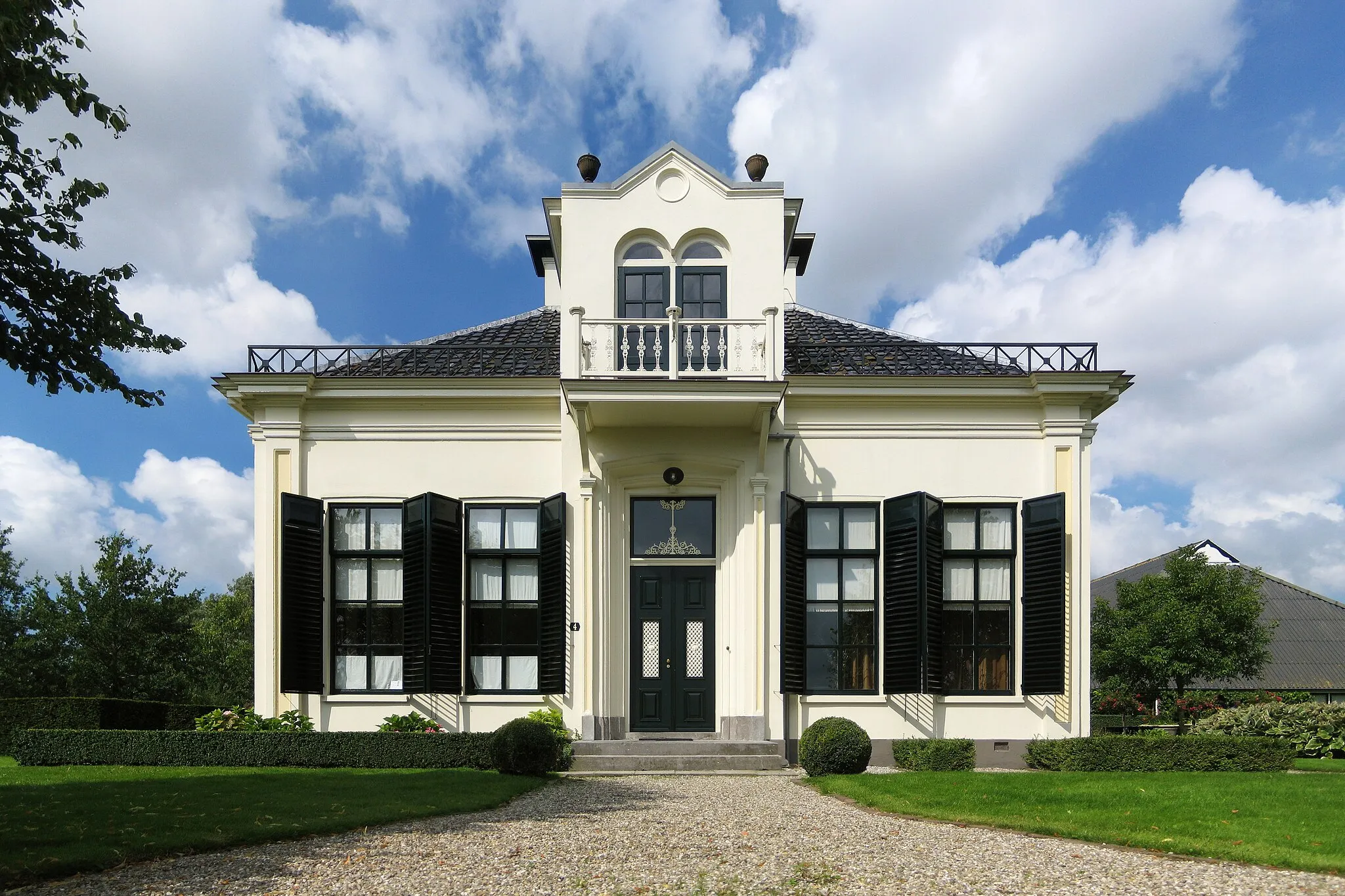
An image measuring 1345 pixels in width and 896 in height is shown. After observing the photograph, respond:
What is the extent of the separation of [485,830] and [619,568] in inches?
258

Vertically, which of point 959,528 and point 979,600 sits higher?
point 959,528

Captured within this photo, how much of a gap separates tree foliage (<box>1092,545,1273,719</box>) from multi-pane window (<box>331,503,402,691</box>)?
19.4 metres

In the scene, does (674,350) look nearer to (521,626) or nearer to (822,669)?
(521,626)

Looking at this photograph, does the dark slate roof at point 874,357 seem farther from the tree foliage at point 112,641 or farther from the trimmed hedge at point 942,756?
the tree foliage at point 112,641

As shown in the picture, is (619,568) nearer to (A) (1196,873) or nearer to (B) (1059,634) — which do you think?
(B) (1059,634)

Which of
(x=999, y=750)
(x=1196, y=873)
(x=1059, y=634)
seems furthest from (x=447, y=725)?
(x=1196, y=873)

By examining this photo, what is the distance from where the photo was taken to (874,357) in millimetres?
15742

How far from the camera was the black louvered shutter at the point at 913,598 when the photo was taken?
557 inches

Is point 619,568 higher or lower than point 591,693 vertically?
higher

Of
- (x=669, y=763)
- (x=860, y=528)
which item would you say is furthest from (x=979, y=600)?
(x=669, y=763)

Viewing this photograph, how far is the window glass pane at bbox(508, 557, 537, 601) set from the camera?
14.6m

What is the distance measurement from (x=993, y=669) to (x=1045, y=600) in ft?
4.09

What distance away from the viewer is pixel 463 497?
48.8ft

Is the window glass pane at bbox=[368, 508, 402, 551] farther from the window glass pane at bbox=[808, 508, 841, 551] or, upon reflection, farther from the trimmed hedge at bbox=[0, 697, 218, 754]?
the window glass pane at bbox=[808, 508, 841, 551]
